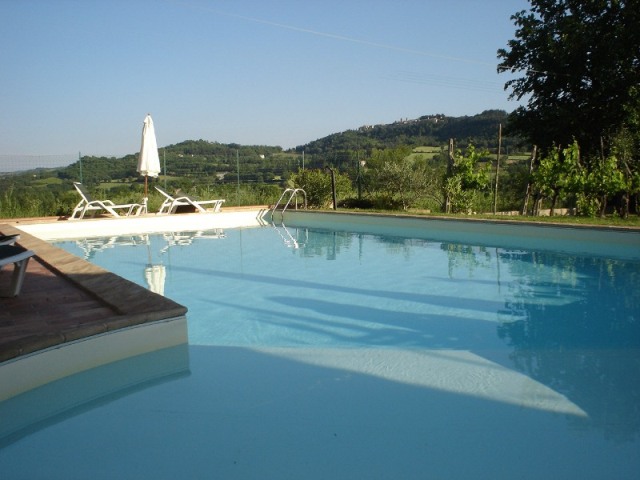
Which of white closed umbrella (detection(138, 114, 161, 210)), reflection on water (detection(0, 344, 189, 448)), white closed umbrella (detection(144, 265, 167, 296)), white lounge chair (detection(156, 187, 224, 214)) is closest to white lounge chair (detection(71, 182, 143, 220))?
white closed umbrella (detection(138, 114, 161, 210))

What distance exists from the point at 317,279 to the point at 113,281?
3014mm

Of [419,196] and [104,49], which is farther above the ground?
[104,49]

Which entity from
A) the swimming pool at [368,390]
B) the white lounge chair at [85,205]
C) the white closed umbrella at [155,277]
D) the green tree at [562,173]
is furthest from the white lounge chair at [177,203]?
the green tree at [562,173]

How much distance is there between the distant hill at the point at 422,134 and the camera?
20562 mm

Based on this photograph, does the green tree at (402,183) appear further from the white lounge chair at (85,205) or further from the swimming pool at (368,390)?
Answer: the swimming pool at (368,390)

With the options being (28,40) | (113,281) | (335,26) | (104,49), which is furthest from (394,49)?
(113,281)

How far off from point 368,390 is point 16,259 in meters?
3.08

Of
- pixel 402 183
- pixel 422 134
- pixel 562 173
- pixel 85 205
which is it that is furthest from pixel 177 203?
pixel 422 134

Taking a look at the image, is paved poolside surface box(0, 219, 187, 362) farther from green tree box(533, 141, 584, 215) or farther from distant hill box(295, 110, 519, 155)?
distant hill box(295, 110, 519, 155)

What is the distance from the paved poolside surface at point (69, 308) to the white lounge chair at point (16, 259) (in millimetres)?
93

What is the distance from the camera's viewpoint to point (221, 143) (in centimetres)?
2092

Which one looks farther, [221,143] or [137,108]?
[221,143]

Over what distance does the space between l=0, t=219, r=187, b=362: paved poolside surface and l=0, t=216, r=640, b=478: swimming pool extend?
32 centimetres

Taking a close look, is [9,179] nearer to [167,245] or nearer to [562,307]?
[167,245]
